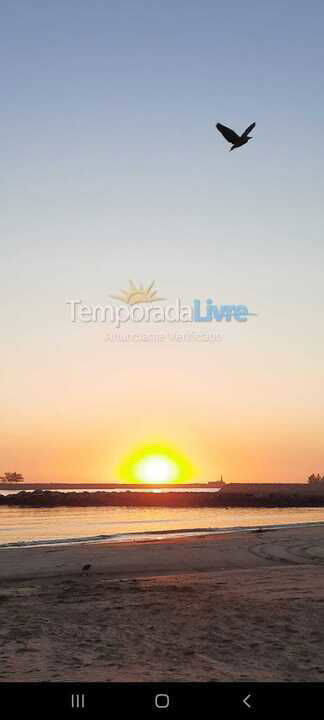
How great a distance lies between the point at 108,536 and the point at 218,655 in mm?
28736

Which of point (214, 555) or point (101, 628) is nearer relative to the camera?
point (101, 628)

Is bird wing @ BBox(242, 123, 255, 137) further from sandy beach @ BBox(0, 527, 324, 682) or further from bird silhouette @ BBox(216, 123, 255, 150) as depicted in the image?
sandy beach @ BBox(0, 527, 324, 682)

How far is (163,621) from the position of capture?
11773 mm

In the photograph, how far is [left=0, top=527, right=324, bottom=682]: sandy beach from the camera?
877 cm

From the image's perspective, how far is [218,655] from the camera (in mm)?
A: 9406
